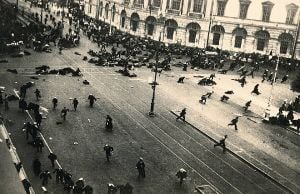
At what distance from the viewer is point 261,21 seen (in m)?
64.1

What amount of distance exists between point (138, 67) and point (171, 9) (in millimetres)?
21909

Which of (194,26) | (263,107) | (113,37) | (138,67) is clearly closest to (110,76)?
(138,67)

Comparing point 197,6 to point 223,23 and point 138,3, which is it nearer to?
point 223,23

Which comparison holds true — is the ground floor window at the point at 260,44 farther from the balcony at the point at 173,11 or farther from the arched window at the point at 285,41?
the balcony at the point at 173,11

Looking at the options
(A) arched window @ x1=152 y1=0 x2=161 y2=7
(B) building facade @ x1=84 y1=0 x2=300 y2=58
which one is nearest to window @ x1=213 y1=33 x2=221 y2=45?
(B) building facade @ x1=84 y1=0 x2=300 y2=58

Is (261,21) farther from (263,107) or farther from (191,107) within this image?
(191,107)

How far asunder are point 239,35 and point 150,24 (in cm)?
1503

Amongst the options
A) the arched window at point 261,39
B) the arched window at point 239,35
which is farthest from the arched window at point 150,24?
the arched window at point 261,39

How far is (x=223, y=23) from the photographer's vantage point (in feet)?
218

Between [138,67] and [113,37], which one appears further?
[113,37]

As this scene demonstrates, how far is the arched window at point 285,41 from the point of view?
6297 centimetres

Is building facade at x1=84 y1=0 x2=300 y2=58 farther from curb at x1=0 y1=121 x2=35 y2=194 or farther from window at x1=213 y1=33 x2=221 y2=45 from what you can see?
curb at x1=0 y1=121 x2=35 y2=194

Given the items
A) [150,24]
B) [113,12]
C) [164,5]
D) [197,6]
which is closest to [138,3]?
[150,24]

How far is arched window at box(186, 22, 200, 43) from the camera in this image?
68438mm
